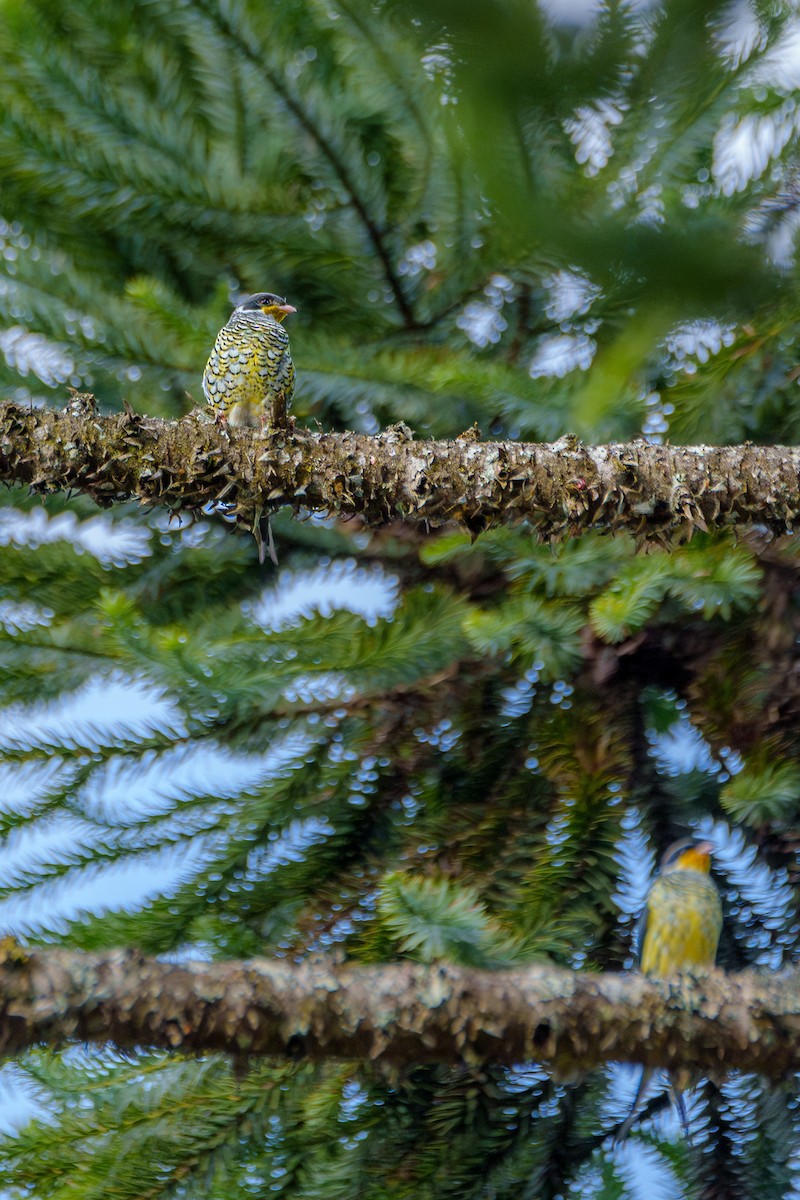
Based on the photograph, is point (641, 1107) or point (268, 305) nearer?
point (641, 1107)

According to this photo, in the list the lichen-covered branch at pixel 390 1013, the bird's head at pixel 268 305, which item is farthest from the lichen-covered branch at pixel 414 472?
the bird's head at pixel 268 305

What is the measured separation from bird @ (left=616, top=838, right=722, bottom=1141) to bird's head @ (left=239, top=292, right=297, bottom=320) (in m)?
0.55

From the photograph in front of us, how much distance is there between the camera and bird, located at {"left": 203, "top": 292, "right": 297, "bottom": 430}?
38.9 inches

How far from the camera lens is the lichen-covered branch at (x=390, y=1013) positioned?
1.89ft

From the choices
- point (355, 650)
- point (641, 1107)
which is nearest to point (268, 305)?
point (355, 650)

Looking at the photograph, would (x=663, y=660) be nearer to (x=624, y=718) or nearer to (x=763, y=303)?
(x=624, y=718)

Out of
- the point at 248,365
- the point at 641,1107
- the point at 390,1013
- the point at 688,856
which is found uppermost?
the point at 248,365

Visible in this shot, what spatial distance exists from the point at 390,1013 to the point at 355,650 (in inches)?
12.1

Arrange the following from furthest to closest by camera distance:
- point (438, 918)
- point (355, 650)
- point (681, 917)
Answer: point (681, 917)
point (355, 650)
point (438, 918)

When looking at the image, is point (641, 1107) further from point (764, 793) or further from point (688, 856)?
point (764, 793)

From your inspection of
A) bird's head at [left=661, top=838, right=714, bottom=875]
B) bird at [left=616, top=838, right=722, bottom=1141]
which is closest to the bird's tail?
bird at [left=616, top=838, right=722, bottom=1141]

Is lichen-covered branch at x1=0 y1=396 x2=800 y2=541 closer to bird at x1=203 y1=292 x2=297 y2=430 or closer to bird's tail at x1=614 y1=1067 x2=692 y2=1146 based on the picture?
bird at x1=203 y1=292 x2=297 y2=430

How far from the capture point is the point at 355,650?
2.83ft

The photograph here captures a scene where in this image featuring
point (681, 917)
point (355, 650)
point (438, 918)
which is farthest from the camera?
→ point (681, 917)
